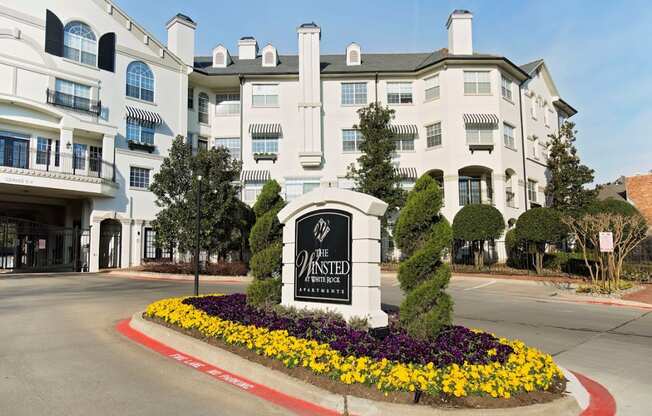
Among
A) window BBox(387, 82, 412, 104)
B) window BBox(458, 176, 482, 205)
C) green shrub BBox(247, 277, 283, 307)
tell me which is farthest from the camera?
window BBox(387, 82, 412, 104)

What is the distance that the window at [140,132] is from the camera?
30219mm

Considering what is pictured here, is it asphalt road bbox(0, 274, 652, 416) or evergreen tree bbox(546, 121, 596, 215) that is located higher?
evergreen tree bbox(546, 121, 596, 215)

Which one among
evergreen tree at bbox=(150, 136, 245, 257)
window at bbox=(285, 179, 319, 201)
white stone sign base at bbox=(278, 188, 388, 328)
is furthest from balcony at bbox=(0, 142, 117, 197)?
white stone sign base at bbox=(278, 188, 388, 328)

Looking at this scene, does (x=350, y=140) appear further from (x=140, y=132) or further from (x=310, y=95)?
(x=140, y=132)

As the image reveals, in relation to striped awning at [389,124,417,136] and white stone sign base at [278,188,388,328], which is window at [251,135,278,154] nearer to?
striped awning at [389,124,417,136]

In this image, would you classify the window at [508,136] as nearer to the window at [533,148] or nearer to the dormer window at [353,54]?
the window at [533,148]

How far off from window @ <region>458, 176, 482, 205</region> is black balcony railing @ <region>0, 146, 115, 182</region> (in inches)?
903

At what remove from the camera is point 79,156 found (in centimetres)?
2856

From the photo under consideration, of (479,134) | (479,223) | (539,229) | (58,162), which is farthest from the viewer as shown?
(479,134)

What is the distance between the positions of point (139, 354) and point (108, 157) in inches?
945

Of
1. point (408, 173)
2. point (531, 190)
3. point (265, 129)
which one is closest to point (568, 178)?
point (531, 190)

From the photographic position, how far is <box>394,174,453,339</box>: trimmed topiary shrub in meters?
6.83

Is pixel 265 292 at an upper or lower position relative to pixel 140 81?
lower

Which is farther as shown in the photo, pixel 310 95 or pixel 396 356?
pixel 310 95
